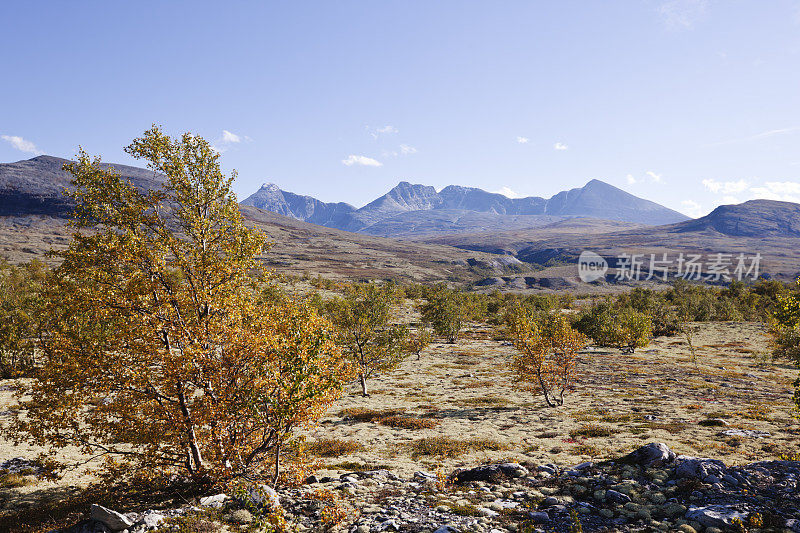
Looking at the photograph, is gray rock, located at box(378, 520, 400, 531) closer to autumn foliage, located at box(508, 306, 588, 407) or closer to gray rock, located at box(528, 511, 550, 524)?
gray rock, located at box(528, 511, 550, 524)

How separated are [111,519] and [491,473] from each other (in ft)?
49.9

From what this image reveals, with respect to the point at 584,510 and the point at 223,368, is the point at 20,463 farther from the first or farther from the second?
the point at 584,510

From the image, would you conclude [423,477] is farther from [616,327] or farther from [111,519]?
[616,327]

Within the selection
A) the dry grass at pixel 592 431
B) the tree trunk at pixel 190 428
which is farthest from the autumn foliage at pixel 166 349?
the dry grass at pixel 592 431

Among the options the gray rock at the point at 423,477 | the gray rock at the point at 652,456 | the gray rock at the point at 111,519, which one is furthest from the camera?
the gray rock at the point at 423,477

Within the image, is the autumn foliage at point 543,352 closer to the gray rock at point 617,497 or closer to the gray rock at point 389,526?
the gray rock at point 617,497

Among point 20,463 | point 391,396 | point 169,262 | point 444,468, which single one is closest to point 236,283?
point 169,262

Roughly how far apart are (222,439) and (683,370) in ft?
188

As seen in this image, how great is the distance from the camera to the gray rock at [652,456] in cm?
1734

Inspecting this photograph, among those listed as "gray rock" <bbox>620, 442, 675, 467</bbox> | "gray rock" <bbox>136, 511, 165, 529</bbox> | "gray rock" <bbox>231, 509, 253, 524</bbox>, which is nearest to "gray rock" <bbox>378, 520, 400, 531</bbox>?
"gray rock" <bbox>231, 509, 253, 524</bbox>

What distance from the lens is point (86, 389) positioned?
14492mm

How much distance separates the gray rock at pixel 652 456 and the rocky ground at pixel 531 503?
5 cm

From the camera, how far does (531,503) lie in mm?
15094

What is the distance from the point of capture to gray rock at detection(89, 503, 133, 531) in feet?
38.9
